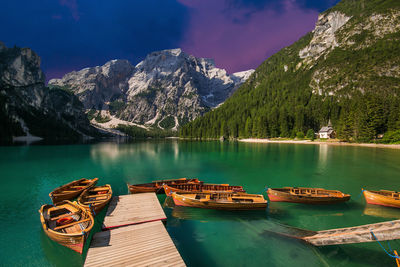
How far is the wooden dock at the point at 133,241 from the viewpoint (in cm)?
1049

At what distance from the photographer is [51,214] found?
16.0 meters

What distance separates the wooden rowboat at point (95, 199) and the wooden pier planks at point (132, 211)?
2.88ft

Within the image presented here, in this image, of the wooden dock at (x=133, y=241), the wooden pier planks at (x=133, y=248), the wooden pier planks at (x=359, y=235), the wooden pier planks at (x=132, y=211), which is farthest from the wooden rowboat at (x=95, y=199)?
the wooden pier planks at (x=359, y=235)

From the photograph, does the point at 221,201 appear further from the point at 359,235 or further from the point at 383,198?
the point at 383,198

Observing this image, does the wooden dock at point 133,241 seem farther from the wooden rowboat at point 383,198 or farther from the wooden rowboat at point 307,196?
the wooden rowboat at point 383,198

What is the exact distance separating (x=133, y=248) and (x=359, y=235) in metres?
14.0

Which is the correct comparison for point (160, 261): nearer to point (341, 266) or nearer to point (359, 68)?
point (341, 266)

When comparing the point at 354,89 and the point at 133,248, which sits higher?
the point at 354,89

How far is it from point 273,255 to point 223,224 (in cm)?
547

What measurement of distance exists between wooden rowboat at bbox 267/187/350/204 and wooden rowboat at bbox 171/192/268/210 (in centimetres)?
309

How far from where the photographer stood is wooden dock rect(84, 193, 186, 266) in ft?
34.4

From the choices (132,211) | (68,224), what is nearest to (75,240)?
(68,224)

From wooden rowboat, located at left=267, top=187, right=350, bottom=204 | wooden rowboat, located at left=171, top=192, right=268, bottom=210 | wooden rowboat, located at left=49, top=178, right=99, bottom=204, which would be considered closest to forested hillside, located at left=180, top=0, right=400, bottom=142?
wooden rowboat, located at left=267, top=187, right=350, bottom=204

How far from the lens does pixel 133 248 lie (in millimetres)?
11734
